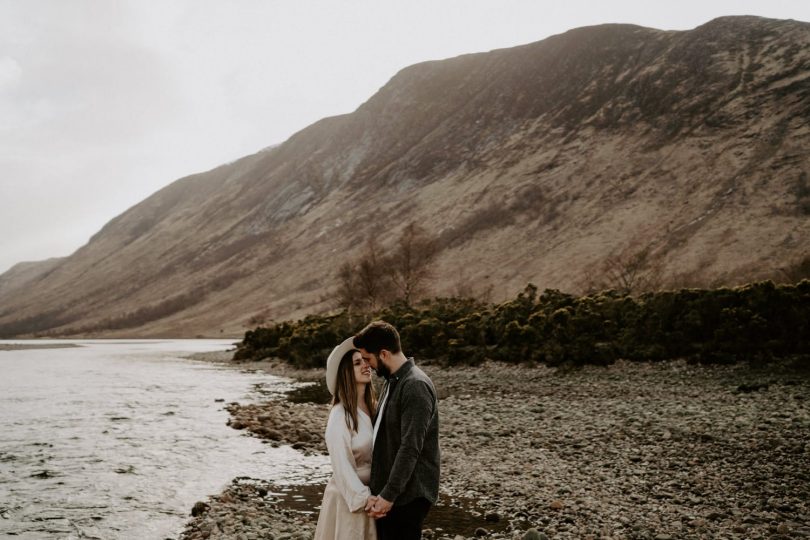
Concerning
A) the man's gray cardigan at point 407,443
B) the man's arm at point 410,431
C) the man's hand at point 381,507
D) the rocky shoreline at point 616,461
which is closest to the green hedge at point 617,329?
the rocky shoreline at point 616,461

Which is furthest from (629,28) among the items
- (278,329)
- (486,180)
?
(278,329)

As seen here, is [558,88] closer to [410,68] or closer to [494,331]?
[410,68]

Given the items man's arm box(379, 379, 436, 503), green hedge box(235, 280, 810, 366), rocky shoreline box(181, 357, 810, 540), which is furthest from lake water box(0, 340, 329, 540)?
green hedge box(235, 280, 810, 366)

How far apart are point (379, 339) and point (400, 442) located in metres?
0.94

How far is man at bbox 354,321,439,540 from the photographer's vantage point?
5539 millimetres

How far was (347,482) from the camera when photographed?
5.63 meters

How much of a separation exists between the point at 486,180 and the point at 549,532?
11253 centimetres

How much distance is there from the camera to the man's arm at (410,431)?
5.52 meters

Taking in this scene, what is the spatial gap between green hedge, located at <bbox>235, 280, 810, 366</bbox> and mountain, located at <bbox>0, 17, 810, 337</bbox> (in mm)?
39662

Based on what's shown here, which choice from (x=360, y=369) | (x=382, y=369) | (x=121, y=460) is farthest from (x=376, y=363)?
(x=121, y=460)

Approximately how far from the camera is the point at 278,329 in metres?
57.3

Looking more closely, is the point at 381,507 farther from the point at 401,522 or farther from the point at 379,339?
the point at 379,339

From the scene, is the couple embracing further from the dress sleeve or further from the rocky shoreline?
the rocky shoreline

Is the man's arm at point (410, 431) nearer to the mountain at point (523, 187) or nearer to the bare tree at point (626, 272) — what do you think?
the bare tree at point (626, 272)
